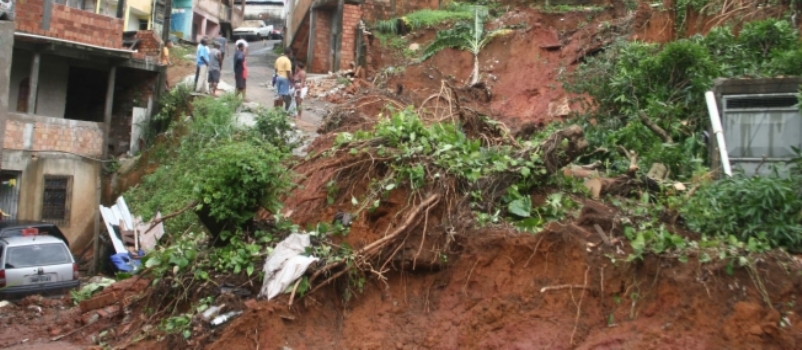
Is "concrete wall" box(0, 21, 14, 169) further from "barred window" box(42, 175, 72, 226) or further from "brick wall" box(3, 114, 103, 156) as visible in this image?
"barred window" box(42, 175, 72, 226)

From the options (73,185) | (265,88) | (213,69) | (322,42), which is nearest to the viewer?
(73,185)

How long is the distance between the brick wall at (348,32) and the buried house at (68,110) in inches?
190

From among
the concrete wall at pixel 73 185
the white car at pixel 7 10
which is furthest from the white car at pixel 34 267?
the white car at pixel 7 10

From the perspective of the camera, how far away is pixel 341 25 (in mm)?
20703

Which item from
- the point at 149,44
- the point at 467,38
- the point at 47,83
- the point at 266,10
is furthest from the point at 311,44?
the point at 266,10

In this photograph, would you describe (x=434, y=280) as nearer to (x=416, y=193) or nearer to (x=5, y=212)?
(x=416, y=193)

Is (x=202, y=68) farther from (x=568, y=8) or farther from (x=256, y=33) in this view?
(x=256, y=33)

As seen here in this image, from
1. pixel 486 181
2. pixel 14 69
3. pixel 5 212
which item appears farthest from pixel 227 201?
pixel 14 69

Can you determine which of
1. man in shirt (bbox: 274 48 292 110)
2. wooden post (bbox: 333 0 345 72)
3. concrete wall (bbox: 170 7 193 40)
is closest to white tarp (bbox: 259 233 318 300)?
man in shirt (bbox: 274 48 292 110)

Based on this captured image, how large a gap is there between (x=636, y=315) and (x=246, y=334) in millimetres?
3749

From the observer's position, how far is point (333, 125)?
12898 mm

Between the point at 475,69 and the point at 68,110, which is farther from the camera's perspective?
the point at 68,110

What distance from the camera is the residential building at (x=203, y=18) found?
32500 millimetres

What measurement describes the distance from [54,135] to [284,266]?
11224 millimetres
